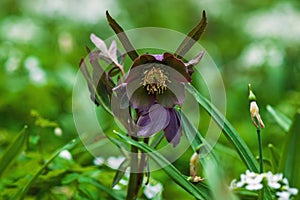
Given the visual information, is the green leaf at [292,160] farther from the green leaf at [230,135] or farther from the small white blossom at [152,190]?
the small white blossom at [152,190]

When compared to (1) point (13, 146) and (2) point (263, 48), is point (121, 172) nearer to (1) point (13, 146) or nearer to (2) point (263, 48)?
(1) point (13, 146)

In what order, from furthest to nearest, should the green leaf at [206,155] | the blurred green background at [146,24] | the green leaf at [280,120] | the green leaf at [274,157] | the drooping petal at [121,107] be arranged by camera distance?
the blurred green background at [146,24]
the green leaf at [280,120]
the green leaf at [274,157]
the drooping petal at [121,107]
the green leaf at [206,155]

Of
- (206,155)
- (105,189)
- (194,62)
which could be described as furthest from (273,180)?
(105,189)

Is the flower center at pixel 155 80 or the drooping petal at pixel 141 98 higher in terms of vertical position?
the flower center at pixel 155 80

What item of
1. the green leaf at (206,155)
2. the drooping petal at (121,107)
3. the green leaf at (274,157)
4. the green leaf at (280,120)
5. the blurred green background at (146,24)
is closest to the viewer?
the green leaf at (206,155)

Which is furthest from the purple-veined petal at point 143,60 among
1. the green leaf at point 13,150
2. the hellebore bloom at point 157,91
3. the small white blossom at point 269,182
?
the green leaf at point 13,150

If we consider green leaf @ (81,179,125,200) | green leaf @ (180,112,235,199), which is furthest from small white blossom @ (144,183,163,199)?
green leaf @ (180,112,235,199)

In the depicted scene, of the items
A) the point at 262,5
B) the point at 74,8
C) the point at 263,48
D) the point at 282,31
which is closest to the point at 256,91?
the point at 263,48

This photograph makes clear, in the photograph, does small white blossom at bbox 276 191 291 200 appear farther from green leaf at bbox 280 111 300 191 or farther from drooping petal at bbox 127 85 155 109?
drooping petal at bbox 127 85 155 109
